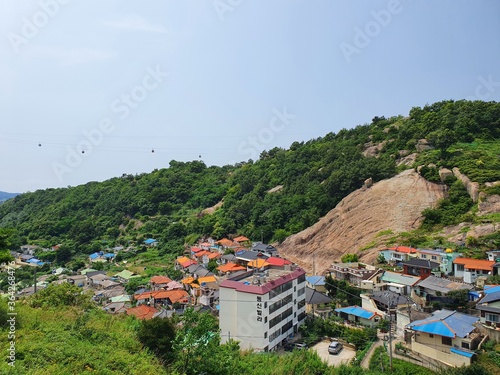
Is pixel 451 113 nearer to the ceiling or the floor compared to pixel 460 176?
nearer to the ceiling

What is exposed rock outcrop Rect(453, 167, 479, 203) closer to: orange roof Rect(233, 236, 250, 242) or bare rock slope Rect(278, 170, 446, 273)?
bare rock slope Rect(278, 170, 446, 273)

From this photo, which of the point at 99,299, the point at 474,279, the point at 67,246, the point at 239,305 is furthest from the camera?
the point at 67,246

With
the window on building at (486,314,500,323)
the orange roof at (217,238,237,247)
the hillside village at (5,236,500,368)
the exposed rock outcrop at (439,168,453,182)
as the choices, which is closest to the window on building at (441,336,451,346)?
the hillside village at (5,236,500,368)

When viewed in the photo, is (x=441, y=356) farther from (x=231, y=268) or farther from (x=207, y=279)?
(x=231, y=268)

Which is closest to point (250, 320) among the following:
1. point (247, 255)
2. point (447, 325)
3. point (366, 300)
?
point (366, 300)

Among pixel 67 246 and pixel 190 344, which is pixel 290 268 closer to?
pixel 190 344

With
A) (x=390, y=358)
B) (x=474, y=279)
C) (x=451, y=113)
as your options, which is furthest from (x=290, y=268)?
(x=451, y=113)

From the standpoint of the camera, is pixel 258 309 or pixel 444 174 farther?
pixel 444 174
